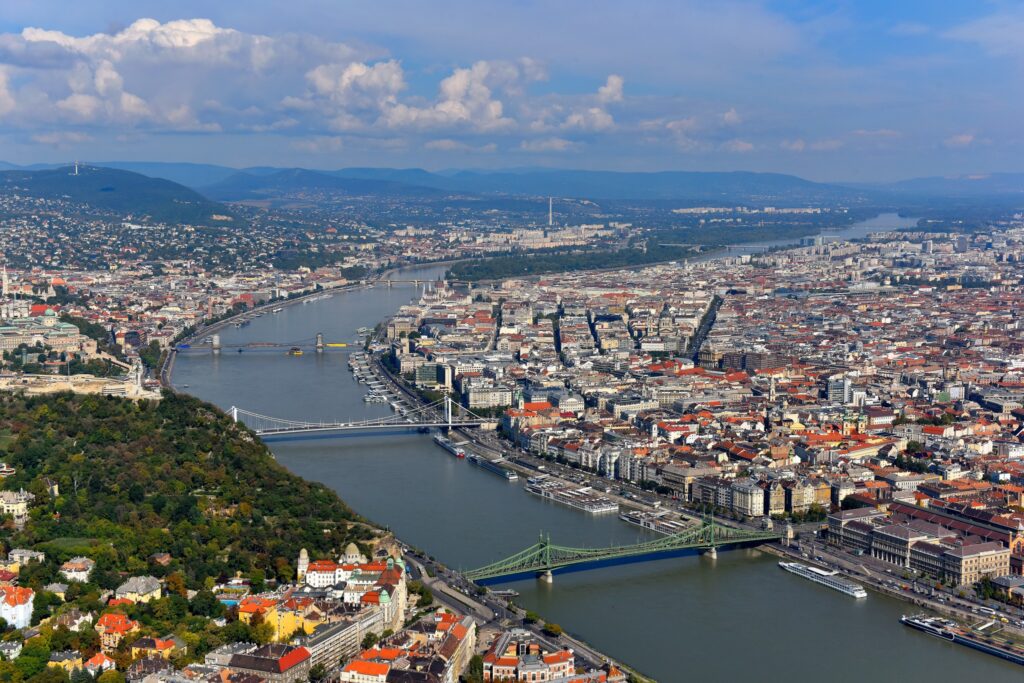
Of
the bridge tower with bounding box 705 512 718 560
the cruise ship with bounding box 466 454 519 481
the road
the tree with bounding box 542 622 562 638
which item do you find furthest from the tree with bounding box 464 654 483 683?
the cruise ship with bounding box 466 454 519 481

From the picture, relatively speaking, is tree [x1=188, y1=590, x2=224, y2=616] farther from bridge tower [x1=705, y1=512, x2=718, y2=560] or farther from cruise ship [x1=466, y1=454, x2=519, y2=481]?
cruise ship [x1=466, y1=454, x2=519, y2=481]

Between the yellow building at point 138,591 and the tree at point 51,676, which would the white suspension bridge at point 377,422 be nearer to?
the yellow building at point 138,591

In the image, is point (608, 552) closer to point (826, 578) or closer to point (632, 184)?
point (826, 578)

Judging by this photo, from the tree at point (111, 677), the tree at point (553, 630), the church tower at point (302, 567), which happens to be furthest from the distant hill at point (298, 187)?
the tree at point (111, 677)

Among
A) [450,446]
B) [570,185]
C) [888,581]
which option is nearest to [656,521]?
[888,581]

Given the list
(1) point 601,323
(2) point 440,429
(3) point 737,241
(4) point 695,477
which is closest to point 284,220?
(3) point 737,241

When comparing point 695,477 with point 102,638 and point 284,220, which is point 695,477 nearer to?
point 102,638
